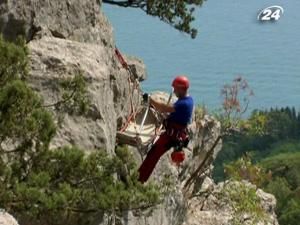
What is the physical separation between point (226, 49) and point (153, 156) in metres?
93.4

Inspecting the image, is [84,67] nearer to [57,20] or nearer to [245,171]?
[57,20]

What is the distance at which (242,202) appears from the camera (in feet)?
44.8

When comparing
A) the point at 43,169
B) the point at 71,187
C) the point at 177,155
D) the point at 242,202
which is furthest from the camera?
the point at 242,202

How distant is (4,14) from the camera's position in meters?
9.10

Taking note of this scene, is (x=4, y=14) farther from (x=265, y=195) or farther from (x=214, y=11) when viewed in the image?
(x=214, y=11)

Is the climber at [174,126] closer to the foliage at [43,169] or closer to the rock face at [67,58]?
the rock face at [67,58]

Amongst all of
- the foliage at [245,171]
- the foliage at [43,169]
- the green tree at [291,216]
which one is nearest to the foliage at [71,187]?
the foliage at [43,169]

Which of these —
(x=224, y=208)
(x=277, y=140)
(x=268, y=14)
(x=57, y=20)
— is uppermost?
(x=57, y=20)

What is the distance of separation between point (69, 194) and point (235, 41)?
3996 inches

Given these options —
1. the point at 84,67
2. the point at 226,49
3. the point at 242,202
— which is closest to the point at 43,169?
the point at 84,67

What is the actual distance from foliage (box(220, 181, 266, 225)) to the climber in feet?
12.6

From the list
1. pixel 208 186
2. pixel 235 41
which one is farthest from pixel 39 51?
pixel 235 41

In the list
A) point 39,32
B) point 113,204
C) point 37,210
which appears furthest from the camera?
point 39,32

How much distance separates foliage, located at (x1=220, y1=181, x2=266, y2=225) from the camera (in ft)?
44.7
